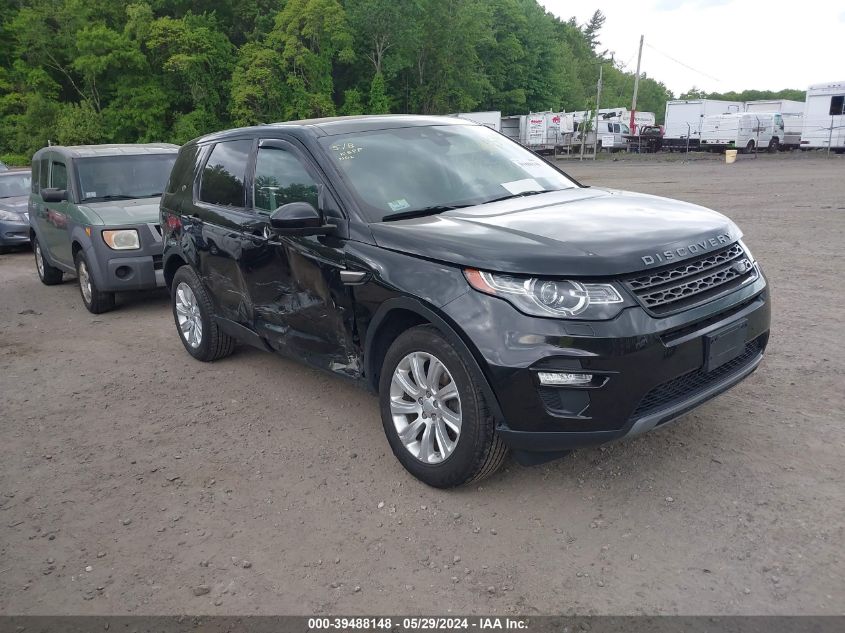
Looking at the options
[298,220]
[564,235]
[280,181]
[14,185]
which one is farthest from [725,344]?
[14,185]

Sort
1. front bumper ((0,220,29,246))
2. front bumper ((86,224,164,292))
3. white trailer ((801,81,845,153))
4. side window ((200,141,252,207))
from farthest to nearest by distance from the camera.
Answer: white trailer ((801,81,845,153))
front bumper ((0,220,29,246))
front bumper ((86,224,164,292))
side window ((200,141,252,207))

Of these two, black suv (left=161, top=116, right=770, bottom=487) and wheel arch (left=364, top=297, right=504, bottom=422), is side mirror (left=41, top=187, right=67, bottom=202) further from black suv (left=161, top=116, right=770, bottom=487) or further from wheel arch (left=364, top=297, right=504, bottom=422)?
wheel arch (left=364, top=297, right=504, bottom=422)

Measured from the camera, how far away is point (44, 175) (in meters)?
9.70

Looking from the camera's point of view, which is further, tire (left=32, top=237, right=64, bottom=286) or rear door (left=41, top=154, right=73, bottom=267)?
tire (left=32, top=237, right=64, bottom=286)

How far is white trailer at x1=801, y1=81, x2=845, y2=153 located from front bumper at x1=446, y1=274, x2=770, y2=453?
121 ft

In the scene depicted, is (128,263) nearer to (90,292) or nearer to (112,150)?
(90,292)

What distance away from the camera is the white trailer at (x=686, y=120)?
1686 inches

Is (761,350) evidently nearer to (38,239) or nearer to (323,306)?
(323,306)

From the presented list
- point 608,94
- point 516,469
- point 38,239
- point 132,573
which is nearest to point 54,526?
point 132,573

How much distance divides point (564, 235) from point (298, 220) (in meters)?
1.45

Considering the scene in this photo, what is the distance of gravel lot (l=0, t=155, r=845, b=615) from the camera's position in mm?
2875

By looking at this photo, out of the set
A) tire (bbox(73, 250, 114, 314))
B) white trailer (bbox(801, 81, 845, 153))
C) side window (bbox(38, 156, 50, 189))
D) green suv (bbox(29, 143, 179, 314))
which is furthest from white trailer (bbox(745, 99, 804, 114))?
tire (bbox(73, 250, 114, 314))

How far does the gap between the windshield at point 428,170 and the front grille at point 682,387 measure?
1590 mm

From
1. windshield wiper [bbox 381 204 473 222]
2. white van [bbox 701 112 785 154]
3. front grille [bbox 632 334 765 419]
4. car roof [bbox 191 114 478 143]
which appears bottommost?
front grille [bbox 632 334 765 419]
